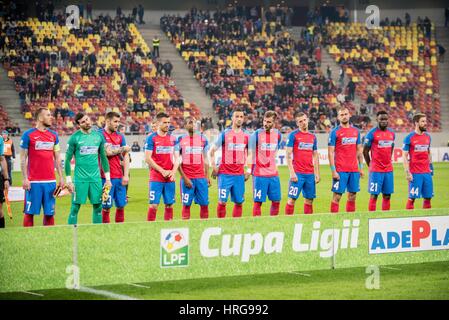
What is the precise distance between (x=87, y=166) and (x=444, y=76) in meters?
36.7

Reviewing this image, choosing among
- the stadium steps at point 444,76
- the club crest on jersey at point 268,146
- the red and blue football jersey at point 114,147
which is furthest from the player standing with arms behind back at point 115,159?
the stadium steps at point 444,76

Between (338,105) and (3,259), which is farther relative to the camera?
(338,105)

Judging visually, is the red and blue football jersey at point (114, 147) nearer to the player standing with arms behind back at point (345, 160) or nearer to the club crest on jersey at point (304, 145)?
the club crest on jersey at point (304, 145)

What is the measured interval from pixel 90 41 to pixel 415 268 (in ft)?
99.1

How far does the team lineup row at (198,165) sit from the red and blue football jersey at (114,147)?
0.06ft

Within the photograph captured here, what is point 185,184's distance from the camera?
1453cm

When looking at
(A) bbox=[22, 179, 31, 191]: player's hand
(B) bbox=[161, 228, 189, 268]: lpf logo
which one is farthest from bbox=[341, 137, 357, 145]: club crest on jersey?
(B) bbox=[161, 228, 189, 268]: lpf logo

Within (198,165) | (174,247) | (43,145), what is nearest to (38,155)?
(43,145)

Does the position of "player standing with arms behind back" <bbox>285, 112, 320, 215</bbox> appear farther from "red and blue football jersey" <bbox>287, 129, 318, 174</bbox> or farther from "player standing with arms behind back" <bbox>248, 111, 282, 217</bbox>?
"player standing with arms behind back" <bbox>248, 111, 282, 217</bbox>

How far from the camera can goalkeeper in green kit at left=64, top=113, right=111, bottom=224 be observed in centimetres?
1279

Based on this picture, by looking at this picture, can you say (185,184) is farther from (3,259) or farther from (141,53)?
(141,53)

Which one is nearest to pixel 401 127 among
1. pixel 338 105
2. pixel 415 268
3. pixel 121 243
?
pixel 338 105

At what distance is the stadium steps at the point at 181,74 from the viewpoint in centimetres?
4006
